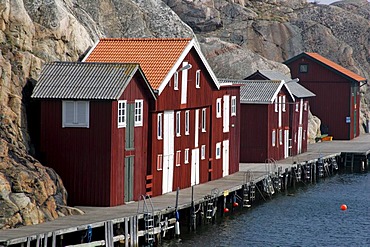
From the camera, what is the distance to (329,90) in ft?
Result: 318

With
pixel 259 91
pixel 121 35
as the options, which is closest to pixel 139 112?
pixel 259 91

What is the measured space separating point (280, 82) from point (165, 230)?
30013 millimetres

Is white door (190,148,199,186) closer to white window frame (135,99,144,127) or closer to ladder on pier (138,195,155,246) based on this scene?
white window frame (135,99,144,127)

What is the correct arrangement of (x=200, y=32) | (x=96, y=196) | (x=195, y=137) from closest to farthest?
(x=96, y=196) → (x=195, y=137) → (x=200, y=32)

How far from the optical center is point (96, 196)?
1788 inches

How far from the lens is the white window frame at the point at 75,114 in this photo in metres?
45.3

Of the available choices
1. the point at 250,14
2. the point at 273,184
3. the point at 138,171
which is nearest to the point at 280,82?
the point at 273,184

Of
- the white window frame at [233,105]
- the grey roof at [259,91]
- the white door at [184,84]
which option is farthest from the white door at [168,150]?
the grey roof at [259,91]

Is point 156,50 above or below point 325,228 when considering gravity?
above

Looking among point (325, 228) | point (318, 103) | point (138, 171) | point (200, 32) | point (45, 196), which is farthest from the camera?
point (200, 32)

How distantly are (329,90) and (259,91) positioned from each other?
82.1 feet

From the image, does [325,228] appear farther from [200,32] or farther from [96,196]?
[200,32]

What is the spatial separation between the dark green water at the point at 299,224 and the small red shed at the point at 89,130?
13.4ft

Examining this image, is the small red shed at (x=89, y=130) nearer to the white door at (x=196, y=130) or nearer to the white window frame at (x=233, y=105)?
the white door at (x=196, y=130)
